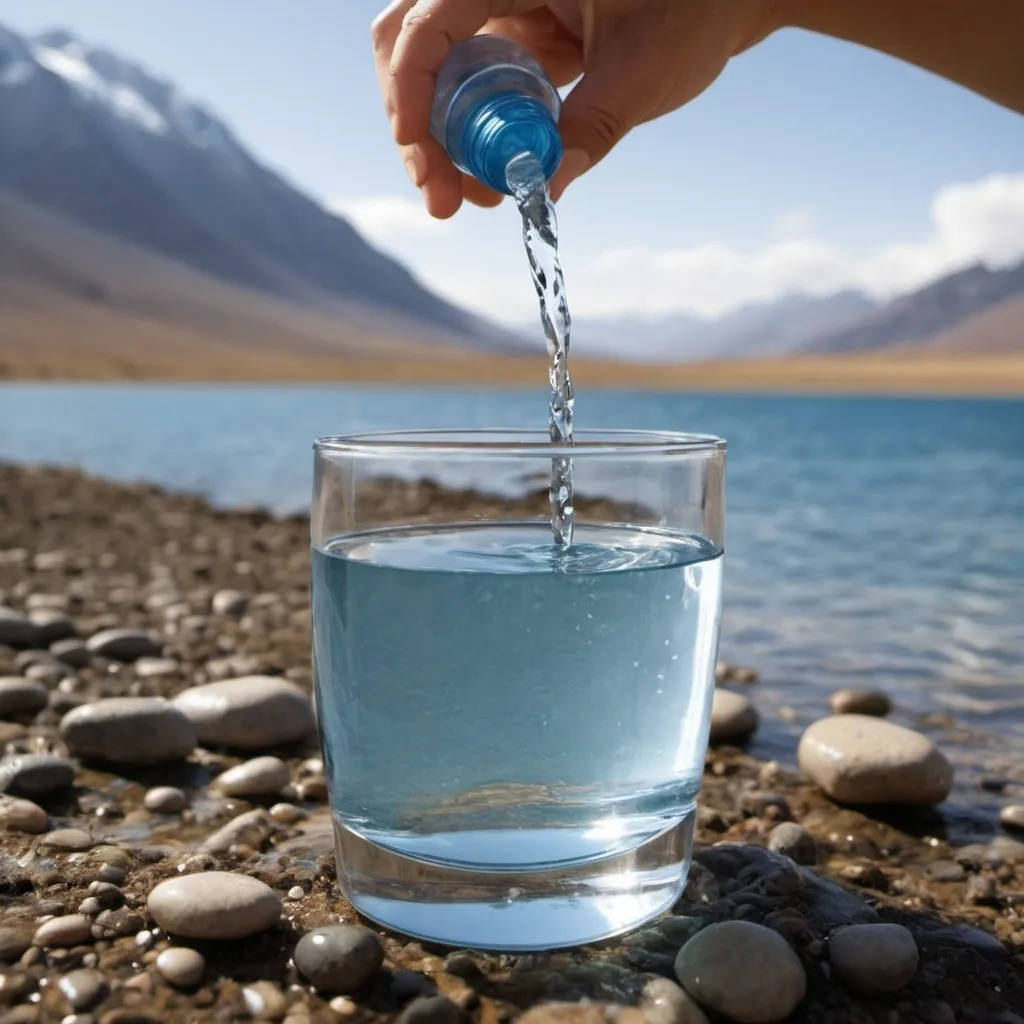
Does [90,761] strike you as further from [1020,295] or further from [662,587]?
[1020,295]

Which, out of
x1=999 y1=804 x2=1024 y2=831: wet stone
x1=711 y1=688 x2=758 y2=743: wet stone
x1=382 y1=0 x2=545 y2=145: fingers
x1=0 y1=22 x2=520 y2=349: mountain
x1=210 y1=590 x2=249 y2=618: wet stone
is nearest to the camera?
x1=382 y1=0 x2=545 y2=145: fingers

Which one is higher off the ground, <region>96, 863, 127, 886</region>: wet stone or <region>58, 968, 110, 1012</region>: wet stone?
<region>58, 968, 110, 1012</region>: wet stone

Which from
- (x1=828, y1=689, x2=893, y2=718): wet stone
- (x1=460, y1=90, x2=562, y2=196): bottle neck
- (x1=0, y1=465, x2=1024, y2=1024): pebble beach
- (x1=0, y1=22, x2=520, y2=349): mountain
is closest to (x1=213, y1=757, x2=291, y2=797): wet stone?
(x1=0, y1=465, x2=1024, y2=1024): pebble beach

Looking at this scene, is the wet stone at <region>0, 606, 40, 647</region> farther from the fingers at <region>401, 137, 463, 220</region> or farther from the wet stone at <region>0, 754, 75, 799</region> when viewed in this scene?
the fingers at <region>401, 137, 463, 220</region>

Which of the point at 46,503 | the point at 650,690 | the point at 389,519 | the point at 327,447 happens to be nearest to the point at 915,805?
the point at 650,690

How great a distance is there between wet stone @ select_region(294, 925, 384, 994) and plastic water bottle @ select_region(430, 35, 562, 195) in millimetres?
959

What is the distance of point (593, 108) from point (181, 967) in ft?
4.15

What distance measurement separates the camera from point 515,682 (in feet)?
4.21

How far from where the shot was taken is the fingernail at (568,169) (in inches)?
63.4

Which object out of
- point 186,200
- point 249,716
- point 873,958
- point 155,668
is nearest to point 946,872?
point 873,958

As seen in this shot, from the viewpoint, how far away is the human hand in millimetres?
1565

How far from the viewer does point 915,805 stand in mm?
2225

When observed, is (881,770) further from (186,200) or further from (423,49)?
(186,200)

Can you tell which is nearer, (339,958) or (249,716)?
(339,958)
